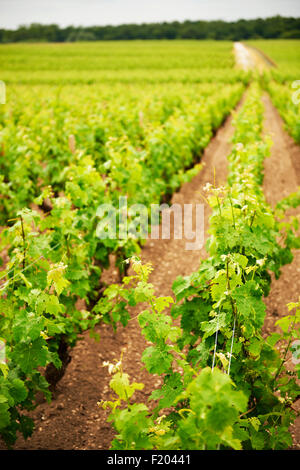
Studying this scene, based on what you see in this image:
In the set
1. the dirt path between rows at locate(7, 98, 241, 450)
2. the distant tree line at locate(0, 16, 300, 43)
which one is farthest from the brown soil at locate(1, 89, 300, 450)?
the distant tree line at locate(0, 16, 300, 43)

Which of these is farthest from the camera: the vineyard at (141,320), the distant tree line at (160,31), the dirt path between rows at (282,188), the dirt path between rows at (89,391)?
the distant tree line at (160,31)

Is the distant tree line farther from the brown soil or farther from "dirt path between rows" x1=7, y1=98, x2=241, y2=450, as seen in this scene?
"dirt path between rows" x1=7, y1=98, x2=241, y2=450

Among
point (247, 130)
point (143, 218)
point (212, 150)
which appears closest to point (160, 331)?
point (143, 218)

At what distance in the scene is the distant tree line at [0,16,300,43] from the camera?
79900 mm

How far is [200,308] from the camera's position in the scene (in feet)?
8.69

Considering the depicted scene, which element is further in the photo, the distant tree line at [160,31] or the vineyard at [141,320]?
the distant tree line at [160,31]

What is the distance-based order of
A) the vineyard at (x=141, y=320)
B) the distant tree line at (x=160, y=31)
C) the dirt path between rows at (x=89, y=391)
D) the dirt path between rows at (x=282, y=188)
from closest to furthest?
the vineyard at (x=141, y=320)
the dirt path between rows at (x=89, y=391)
the dirt path between rows at (x=282, y=188)
the distant tree line at (x=160, y=31)

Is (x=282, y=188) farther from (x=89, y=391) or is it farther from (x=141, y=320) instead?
(x=141, y=320)

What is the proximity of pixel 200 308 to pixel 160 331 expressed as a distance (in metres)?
0.85

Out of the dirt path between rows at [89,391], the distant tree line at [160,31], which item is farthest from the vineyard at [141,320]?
the distant tree line at [160,31]

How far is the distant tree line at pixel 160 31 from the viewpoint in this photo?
79900 millimetres

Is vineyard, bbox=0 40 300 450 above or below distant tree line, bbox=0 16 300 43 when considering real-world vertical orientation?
below

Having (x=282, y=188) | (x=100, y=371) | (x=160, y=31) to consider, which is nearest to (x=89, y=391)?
(x=100, y=371)

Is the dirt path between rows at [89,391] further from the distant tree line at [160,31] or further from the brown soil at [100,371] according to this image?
the distant tree line at [160,31]
